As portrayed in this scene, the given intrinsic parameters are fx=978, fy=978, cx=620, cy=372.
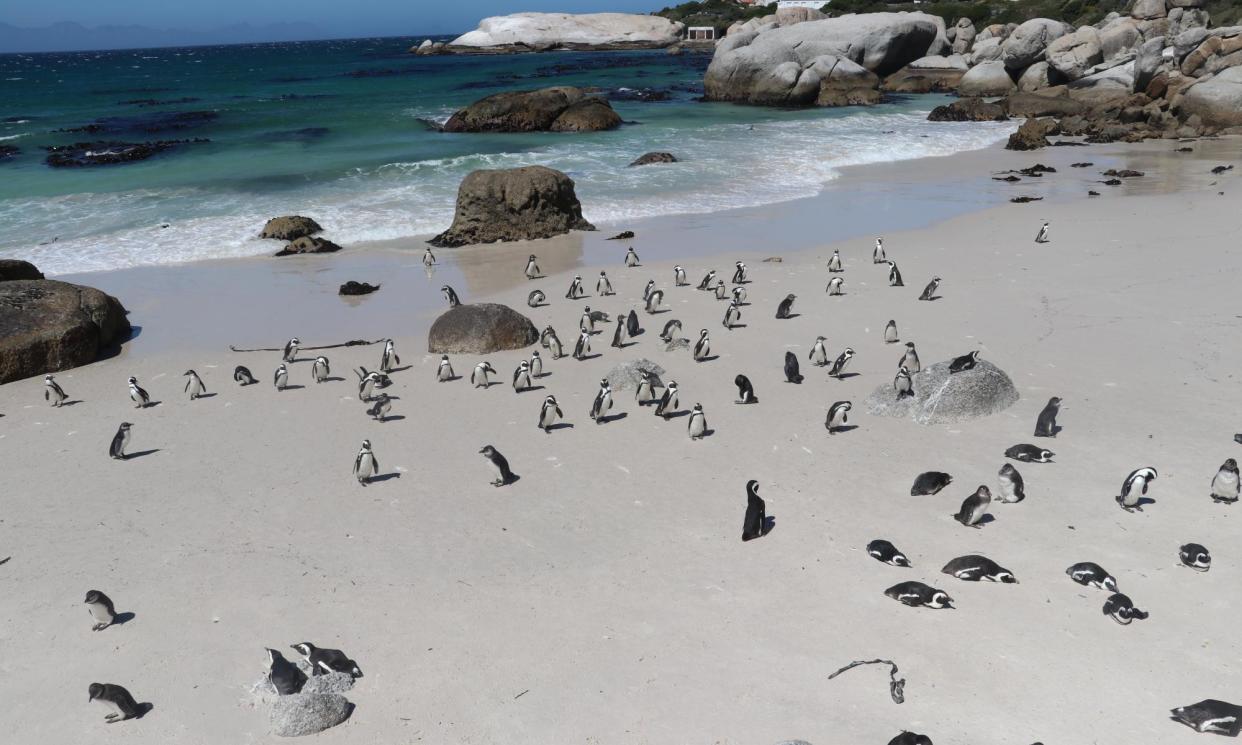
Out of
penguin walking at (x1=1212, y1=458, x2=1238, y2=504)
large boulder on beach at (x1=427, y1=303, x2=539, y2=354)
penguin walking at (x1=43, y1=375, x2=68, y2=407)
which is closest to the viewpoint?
penguin walking at (x1=1212, y1=458, x2=1238, y2=504)

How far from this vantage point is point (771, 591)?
305 inches

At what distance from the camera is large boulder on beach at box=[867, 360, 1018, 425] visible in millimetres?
10820

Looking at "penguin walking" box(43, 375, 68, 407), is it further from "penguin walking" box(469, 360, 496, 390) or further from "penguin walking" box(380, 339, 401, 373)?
"penguin walking" box(469, 360, 496, 390)

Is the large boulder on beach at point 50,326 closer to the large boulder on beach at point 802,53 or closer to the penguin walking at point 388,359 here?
the penguin walking at point 388,359

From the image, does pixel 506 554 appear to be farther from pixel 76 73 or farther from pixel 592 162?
pixel 76 73

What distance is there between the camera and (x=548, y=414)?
436 inches

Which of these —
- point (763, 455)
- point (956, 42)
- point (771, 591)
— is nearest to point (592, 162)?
point (763, 455)

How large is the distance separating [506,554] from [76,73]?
116 metres

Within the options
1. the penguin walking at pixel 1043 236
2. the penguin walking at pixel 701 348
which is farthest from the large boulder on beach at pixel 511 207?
the penguin walking at pixel 1043 236

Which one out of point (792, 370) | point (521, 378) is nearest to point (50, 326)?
point (521, 378)

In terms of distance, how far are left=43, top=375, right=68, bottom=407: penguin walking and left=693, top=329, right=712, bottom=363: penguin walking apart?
8261 mm

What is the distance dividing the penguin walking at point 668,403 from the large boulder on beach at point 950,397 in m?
2.24

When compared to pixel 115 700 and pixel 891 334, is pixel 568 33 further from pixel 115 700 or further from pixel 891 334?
pixel 115 700

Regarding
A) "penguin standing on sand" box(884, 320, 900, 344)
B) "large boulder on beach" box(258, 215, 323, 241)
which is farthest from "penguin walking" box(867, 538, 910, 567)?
"large boulder on beach" box(258, 215, 323, 241)
